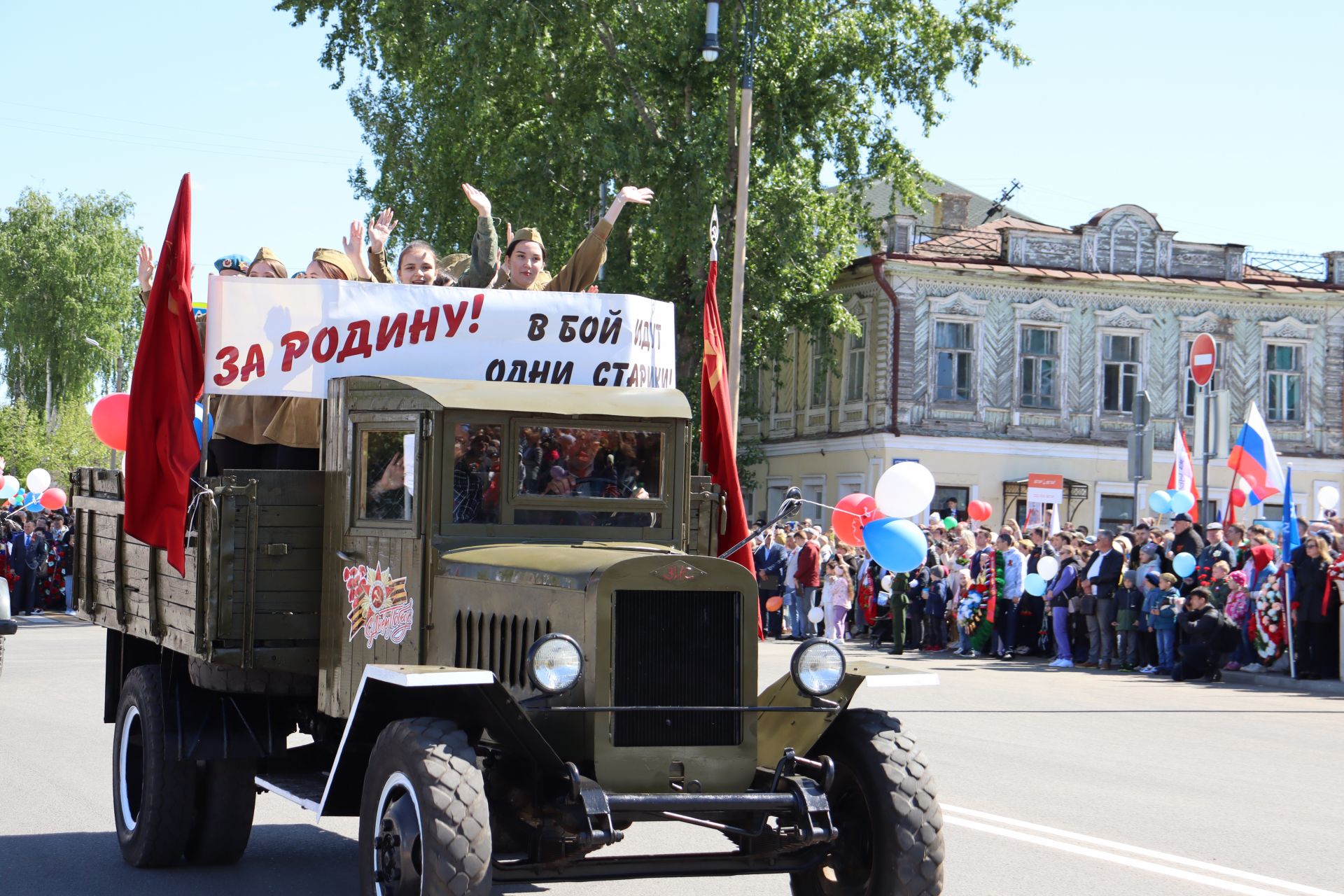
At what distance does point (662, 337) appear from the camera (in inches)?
349

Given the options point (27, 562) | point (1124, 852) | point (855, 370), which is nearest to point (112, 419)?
point (1124, 852)

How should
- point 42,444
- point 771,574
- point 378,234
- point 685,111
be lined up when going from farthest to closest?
point 42,444, point 685,111, point 771,574, point 378,234

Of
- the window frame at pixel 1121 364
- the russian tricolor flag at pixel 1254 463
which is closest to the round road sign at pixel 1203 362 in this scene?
the russian tricolor flag at pixel 1254 463

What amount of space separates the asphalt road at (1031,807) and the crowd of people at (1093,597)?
279 centimetres

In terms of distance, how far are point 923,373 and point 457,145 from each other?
13.2 meters

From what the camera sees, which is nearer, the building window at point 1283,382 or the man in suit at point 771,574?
the man in suit at point 771,574

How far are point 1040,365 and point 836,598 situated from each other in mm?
18142

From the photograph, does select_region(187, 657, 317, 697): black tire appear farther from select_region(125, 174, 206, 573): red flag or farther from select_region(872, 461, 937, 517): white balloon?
select_region(872, 461, 937, 517): white balloon

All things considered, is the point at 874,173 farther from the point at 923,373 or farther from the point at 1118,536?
the point at 1118,536

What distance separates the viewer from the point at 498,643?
679 centimetres

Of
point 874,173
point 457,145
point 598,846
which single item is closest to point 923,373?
point 874,173

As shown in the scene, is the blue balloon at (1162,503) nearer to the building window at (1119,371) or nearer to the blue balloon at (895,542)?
the blue balloon at (895,542)

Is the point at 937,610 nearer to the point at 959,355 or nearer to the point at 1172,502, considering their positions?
the point at 1172,502

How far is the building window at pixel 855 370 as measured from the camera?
147 feet
